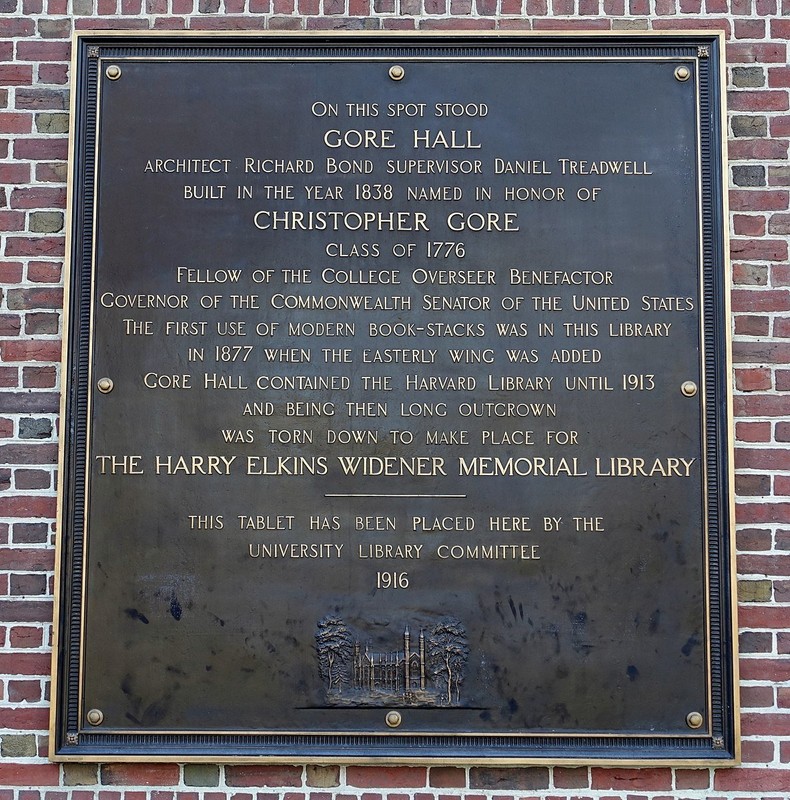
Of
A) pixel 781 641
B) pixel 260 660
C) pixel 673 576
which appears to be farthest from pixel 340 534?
pixel 781 641

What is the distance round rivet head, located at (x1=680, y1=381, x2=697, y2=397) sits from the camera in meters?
3.62

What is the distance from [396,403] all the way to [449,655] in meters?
0.94

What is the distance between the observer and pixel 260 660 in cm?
355

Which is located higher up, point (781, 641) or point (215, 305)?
point (215, 305)

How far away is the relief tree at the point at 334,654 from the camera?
353cm

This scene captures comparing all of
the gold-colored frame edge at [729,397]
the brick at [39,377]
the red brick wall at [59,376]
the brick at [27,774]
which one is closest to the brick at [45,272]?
the red brick wall at [59,376]

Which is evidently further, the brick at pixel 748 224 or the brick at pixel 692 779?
the brick at pixel 748 224

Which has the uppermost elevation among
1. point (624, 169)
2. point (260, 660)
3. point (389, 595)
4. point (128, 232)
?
point (624, 169)

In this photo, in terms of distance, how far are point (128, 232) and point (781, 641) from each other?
288cm

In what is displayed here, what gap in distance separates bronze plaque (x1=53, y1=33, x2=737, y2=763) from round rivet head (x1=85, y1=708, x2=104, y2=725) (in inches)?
0.5

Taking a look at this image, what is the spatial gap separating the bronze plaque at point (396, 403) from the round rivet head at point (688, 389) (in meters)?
0.02


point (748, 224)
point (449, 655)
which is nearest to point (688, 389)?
point (748, 224)

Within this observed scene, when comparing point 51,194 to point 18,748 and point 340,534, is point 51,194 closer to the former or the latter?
point 340,534

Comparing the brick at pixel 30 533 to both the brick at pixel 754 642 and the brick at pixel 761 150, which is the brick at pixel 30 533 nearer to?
the brick at pixel 754 642
